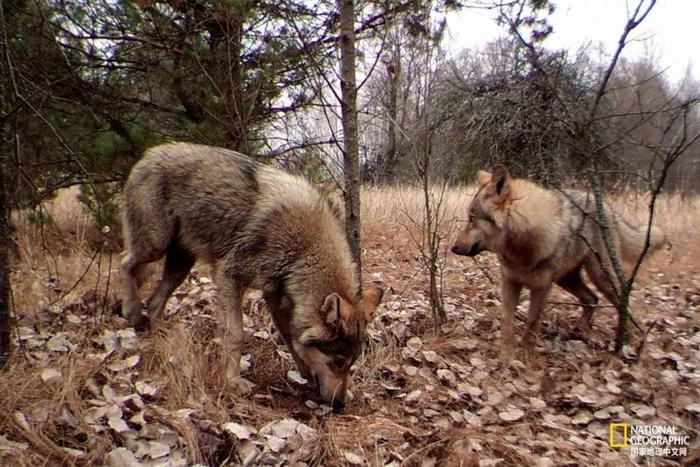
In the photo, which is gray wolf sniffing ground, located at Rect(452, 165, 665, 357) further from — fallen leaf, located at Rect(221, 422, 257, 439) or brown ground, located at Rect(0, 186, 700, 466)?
fallen leaf, located at Rect(221, 422, 257, 439)

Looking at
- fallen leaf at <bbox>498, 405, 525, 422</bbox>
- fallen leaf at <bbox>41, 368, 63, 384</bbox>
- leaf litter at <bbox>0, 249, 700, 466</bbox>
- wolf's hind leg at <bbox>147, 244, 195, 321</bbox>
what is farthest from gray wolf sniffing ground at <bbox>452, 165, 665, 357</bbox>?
fallen leaf at <bbox>41, 368, 63, 384</bbox>

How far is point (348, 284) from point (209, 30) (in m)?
4.28

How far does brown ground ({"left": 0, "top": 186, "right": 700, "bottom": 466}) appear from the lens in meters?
2.88

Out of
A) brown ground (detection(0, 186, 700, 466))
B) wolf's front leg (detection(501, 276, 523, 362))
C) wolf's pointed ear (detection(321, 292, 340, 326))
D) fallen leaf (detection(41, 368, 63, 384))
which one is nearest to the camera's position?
brown ground (detection(0, 186, 700, 466))

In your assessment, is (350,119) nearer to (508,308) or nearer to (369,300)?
(369,300)

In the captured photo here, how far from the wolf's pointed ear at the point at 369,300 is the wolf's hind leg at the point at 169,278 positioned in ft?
5.61

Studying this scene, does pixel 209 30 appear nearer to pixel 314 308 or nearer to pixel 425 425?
pixel 314 308

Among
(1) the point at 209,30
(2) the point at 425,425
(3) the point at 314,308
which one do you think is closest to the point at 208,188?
(3) the point at 314,308

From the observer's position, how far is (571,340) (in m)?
5.24

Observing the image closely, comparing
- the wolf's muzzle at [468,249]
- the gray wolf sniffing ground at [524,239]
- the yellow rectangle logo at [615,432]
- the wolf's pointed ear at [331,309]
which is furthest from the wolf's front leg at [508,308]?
the wolf's pointed ear at [331,309]

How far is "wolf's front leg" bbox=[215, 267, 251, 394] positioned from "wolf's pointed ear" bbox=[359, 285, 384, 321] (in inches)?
38.3

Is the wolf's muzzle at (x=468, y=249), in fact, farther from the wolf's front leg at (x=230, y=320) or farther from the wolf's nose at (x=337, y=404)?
the wolf's front leg at (x=230, y=320)

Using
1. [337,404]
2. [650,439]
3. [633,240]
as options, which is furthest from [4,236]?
[633,240]

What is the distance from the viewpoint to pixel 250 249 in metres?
3.99
